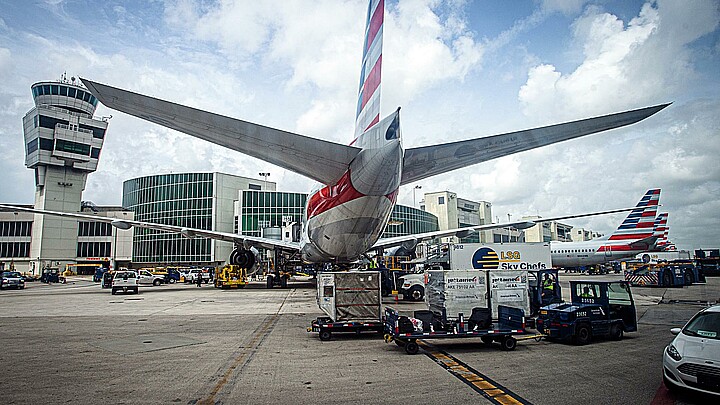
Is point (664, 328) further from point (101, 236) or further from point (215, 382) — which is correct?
point (101, 236)

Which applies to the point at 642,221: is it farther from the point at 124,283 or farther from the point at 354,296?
the point at 124,283

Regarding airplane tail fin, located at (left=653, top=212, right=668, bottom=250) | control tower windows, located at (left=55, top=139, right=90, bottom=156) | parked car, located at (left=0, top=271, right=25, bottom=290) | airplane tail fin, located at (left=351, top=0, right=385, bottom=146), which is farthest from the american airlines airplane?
control tower windows, located at (left=55, top=139, right=90, bottom=156)

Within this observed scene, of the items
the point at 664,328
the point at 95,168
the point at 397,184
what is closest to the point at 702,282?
the point at 664,328

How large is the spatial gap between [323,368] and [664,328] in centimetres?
1218

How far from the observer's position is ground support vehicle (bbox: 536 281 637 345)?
12.5 metres

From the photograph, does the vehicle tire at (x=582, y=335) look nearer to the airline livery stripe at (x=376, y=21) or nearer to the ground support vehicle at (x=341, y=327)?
the ground support vehicle at (x=341, y=327)

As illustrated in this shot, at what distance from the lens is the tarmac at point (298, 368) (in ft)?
25.2

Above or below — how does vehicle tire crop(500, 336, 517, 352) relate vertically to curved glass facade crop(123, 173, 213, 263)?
below

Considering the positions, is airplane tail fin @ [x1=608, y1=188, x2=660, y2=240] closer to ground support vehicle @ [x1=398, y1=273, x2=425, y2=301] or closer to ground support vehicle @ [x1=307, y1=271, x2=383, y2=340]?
ground support vehicle @ [x1=398, y1=273, x2=425, y2=301]

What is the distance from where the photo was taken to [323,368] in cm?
977

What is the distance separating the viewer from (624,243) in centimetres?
5000

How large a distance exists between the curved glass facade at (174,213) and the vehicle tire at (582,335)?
7546 centimetres

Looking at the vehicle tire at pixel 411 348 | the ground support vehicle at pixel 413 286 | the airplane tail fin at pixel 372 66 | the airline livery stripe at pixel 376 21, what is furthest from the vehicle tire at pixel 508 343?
the ground support vehicle at pixel 413 286

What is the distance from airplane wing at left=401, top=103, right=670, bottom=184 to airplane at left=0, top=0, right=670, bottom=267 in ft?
0.06
